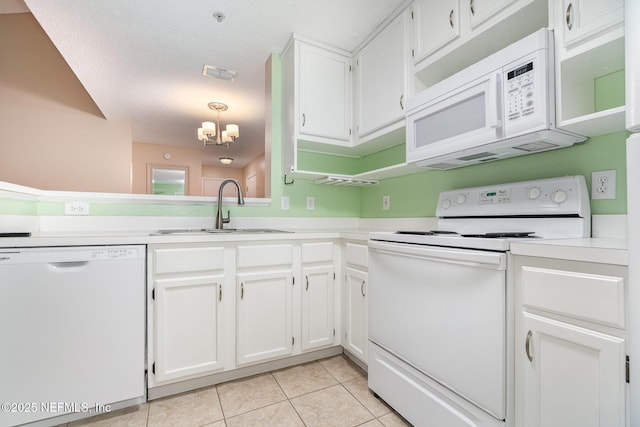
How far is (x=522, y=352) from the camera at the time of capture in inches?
37.6

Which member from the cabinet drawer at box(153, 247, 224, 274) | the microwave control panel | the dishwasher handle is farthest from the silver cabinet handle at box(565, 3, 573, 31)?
the dishwasher handle

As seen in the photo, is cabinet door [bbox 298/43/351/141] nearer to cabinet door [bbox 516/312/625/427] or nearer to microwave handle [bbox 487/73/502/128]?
microwave handle [bbox 487/73/502/128]

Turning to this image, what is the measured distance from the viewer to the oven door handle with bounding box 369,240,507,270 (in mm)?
1001

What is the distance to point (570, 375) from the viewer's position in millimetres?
835

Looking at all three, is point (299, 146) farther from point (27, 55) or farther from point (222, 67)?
point (27, 55)

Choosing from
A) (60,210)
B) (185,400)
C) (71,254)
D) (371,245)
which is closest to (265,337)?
(185,400)

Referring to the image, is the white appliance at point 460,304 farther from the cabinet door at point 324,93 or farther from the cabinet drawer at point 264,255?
the cabinet door at point 324,93

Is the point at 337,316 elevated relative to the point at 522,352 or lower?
lower

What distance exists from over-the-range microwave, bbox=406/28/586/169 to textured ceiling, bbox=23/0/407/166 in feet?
2.94

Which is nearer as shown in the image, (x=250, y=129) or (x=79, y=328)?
(x=79, y=328)

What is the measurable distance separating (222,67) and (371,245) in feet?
7.42

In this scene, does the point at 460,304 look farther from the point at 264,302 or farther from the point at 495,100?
the point at 264,302

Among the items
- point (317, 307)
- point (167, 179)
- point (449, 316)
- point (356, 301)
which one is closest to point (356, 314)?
point (356, 301)

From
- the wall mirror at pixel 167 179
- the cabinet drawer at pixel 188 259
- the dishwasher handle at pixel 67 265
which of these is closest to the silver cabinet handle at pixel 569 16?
the cabinet drawer at pixel 188 259
